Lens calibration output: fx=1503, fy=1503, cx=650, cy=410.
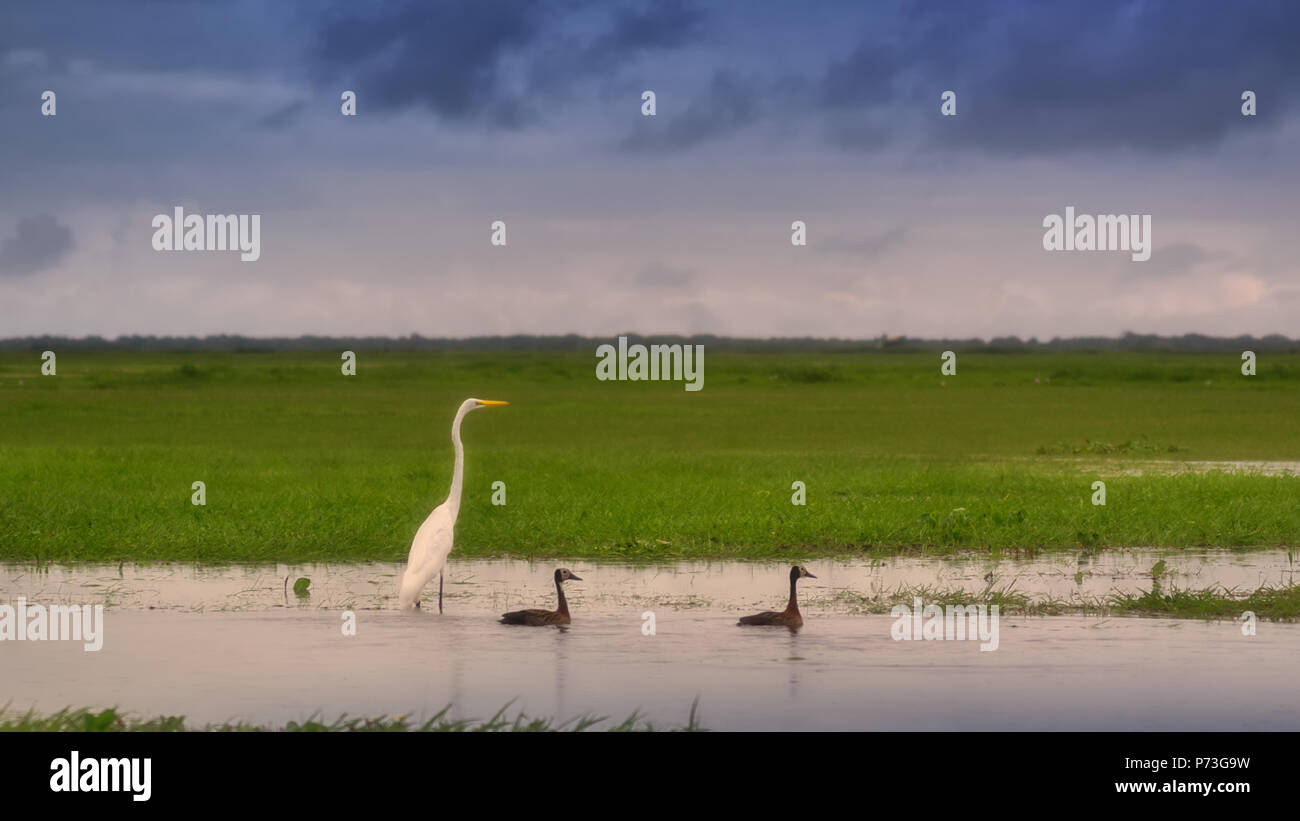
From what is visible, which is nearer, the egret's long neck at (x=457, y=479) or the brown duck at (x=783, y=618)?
the brown duck at (x=783, y=618)

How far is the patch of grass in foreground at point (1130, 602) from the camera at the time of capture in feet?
38.5

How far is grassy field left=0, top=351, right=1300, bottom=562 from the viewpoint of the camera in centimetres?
1590

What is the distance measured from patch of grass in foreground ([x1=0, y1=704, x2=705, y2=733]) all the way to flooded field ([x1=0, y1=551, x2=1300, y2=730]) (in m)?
0.36

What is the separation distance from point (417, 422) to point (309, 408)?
20.4ft

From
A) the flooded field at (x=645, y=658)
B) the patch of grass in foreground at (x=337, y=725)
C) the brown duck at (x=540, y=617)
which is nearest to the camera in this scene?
the patch of grass in foreground at (x=337, y=725)

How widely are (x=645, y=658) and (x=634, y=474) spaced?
12.2 m

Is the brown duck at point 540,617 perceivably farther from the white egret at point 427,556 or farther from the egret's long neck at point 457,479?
the egret's long neck at point 457,479

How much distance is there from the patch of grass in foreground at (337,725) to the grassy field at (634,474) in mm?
6990

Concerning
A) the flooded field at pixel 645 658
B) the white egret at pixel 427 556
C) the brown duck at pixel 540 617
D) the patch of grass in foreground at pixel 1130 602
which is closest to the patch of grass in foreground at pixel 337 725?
the flooded field at pixel 645 658

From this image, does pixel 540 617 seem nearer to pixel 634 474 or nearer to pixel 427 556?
pixel 427 556

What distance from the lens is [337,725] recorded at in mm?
7516

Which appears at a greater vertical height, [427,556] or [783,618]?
[427,556]

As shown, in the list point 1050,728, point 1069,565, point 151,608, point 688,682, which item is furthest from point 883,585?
point 151,608

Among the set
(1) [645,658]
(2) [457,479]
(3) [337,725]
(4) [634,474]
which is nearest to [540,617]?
(1) [645,658]
